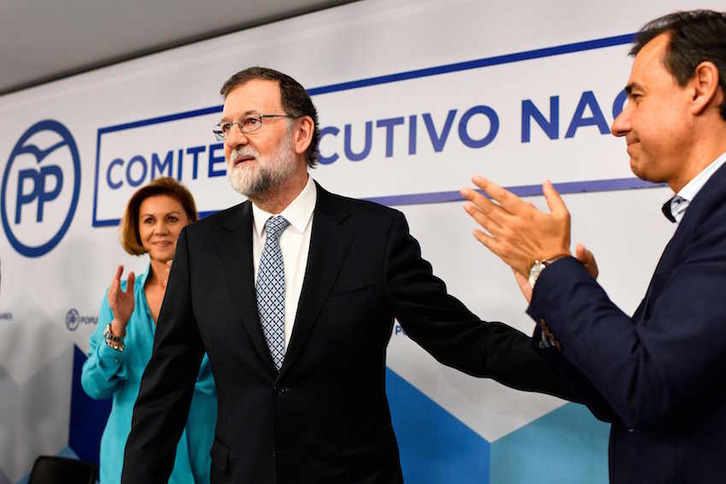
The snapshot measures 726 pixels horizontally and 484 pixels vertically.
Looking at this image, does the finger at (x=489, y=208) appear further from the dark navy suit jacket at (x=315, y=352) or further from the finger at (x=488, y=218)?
the dark navy suit jacket at (x=315, y=352)

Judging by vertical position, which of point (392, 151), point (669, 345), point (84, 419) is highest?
point (392, 151)

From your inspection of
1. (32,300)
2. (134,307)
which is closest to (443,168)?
(134,307)

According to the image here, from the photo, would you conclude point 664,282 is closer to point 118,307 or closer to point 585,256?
point 585,256

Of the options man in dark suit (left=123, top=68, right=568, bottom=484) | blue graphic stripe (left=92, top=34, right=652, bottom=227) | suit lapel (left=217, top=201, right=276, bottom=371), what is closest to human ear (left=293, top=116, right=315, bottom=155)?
man in dark suit (left=123, top=68, right=568, bottom=484)

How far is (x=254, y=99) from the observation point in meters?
1.96

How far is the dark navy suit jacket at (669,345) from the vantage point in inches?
40.1

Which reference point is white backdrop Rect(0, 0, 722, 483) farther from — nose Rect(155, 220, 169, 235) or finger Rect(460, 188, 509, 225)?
finger Rect(460, 188, 509, 225)

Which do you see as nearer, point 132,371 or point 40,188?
point 132,371

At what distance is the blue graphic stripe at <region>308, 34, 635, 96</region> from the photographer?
2738 millimetres

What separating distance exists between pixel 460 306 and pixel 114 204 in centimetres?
307

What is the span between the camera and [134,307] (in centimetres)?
277

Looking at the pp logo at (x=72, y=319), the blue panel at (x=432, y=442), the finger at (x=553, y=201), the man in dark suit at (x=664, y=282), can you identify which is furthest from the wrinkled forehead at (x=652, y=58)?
the pp logo at (x=72, y=319)

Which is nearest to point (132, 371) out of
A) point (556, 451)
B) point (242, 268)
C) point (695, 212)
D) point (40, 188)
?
point (242, 268)

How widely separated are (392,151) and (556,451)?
1504 millimetres
